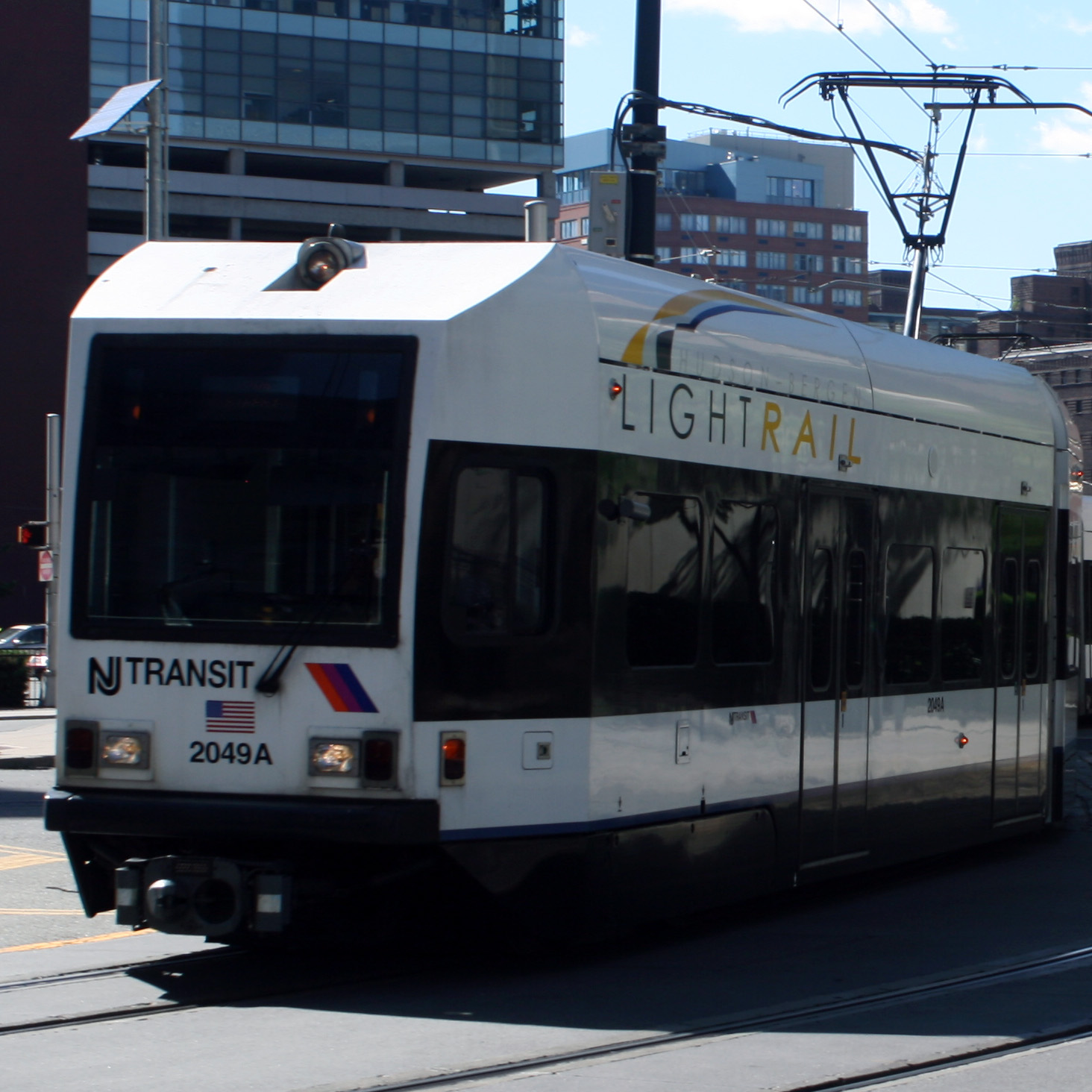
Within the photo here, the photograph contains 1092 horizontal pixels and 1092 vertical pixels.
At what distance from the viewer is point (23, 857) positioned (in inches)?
454

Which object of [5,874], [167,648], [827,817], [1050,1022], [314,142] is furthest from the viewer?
[314,142]

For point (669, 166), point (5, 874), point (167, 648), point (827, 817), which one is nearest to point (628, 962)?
point (827, 817)

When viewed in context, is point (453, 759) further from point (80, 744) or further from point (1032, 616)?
point (1032, 616)

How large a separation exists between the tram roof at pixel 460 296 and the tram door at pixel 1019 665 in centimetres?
266

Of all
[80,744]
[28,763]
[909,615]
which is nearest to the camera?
[80,744]


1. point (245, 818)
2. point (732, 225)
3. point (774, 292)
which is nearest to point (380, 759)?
point (245, 818)

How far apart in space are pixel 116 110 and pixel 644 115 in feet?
25.2

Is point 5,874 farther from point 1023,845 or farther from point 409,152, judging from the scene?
point 409,152

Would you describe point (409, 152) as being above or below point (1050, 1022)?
above

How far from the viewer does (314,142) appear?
7456 cm

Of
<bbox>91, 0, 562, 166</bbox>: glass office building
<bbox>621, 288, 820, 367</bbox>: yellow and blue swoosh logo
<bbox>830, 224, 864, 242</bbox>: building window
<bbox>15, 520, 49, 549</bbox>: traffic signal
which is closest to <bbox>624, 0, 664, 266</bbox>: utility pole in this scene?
<bbox>621, 288, 820, 367</bbox>: yellow and blue swoosh logo

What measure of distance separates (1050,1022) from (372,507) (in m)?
3.20

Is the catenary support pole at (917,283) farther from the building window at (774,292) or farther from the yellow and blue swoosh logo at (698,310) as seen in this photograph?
the building window at (774,292)

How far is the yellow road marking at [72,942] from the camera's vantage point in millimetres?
8328
